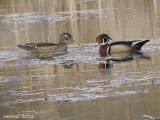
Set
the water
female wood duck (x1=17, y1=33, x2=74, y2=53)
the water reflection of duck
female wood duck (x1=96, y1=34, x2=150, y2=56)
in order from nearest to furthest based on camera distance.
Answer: the water < the water reflection of duck < female wood duck (x1=96, y1=34, x2=150, y2=56) < female wood duck (x1=17, y1=33, x2=74, y2=53)

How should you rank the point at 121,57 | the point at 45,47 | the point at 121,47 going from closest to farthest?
the point at 121,57 < the point at 121,47 < the point at 45,47

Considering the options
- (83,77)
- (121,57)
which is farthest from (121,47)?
(83,77)

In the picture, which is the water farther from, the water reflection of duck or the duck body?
the duck body

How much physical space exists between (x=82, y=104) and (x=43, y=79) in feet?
9.77

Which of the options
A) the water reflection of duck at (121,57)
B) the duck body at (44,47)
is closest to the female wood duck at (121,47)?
the water reflection of duck at (121,57)

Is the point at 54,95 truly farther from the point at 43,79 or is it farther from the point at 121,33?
the point at 121,33

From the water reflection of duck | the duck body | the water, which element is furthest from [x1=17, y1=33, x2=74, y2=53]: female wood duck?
the water reflection of duck

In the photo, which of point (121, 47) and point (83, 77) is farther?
point (121, 47)

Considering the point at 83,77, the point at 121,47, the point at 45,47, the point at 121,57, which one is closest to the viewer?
the point at 83,77

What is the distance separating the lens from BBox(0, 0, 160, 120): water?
9.21 metres

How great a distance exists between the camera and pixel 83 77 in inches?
487

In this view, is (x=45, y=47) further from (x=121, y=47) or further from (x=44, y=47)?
(x=121, y=47)

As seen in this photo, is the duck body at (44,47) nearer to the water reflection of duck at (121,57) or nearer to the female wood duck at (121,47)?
the female wood duck at (121,47)

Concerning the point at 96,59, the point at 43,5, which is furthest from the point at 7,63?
the point at 43,5
